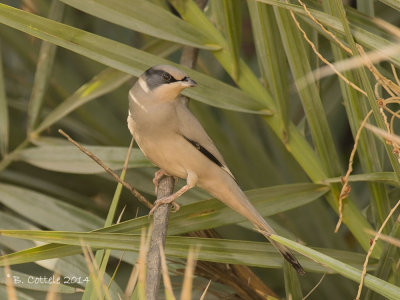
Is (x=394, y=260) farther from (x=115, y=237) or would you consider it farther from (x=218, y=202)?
(x=115, y=237)

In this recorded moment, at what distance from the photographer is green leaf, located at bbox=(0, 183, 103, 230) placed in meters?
2.63

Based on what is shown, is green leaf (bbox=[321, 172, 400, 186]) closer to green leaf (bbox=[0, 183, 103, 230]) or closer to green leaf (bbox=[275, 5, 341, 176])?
green leaf (bbox=[275, 5, 341, 176])

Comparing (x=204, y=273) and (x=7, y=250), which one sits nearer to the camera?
(x=204, y=273)

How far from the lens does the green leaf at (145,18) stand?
8.02 feet

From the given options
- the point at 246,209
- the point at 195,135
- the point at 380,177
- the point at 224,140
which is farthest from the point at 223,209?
the point at 224,140

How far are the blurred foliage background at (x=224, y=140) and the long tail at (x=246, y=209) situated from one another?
0.05 m

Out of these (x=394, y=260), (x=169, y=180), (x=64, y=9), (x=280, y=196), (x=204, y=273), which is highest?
(x=64, y=9)

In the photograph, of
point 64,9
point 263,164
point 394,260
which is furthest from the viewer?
point 263,164

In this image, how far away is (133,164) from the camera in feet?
8.77

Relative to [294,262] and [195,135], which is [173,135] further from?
[294,262]

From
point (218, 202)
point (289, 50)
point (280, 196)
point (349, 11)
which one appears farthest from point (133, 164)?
point (349, 11)

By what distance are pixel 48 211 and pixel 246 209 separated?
2.54ft

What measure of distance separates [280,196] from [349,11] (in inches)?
25.2

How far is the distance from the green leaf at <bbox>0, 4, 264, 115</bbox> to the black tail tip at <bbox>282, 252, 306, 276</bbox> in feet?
1.84
